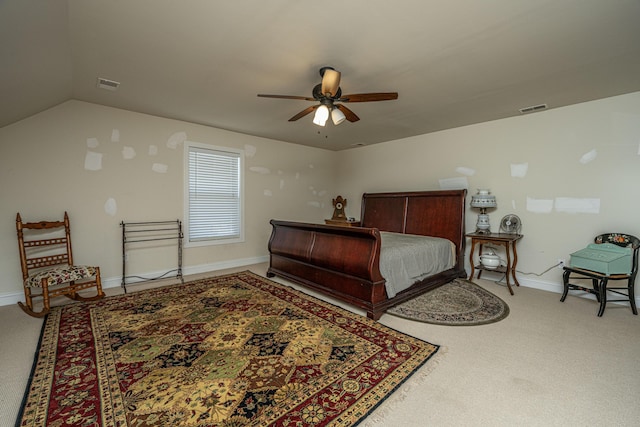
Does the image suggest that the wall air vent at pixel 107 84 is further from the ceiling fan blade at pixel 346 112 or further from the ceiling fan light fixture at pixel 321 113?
the ceiling fan blade at pixel 346 112

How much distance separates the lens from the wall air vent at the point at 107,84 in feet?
9.44

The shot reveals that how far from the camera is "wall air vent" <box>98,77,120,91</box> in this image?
288 centimetres

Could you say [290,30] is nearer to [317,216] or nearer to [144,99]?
[144,99]

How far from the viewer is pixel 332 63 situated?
8.18 feet

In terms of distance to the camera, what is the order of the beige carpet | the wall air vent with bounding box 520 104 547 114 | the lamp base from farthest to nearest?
the lamp base
the wall air vent with bounding box 520 104 547 114
the beige carpet

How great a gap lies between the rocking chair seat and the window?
1.47 meters

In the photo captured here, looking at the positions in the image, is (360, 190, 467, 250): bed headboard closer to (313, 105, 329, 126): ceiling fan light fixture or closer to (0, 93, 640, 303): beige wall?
(0, 93, 640, 303): beige wall

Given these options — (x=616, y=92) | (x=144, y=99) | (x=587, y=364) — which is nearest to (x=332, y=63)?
(x=144, y=99)

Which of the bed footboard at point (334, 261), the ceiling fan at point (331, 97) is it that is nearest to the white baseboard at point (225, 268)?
the bed footboard at point (334, 261)

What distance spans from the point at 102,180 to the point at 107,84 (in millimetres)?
1373

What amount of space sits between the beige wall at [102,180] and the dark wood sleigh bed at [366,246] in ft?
5.38

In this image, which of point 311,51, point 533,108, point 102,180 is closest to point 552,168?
point 533,108

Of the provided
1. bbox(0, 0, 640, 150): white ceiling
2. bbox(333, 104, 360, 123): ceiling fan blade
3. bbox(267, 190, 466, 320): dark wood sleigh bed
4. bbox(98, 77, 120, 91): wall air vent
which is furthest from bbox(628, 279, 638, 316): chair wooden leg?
bbox(98, 77, 120, 91): wall air vent

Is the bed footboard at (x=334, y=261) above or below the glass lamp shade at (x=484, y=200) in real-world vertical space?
below
